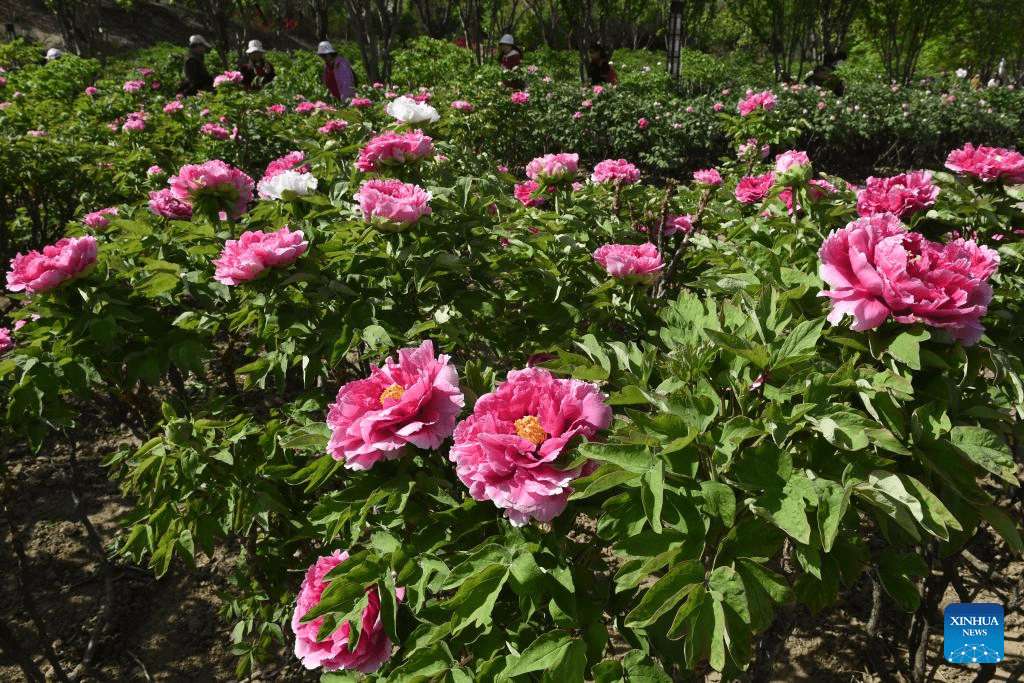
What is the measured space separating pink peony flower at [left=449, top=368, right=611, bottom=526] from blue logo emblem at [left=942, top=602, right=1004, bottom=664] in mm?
1498

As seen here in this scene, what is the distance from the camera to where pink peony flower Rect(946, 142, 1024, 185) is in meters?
1.82

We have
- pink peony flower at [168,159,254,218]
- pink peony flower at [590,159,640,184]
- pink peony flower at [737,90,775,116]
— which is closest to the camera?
pink peony flower at [168,159,254,218]

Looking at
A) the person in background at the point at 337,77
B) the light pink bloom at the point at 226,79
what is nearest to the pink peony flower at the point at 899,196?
the light pink bloom at the point at 226,79

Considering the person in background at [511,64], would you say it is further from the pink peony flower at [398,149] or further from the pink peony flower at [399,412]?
the pink peony flower at [399,412]

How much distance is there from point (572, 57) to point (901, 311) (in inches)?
928

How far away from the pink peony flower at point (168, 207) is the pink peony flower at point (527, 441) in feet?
6.23

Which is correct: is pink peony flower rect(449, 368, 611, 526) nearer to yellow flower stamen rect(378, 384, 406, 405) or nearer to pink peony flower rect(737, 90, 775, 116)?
yellow flower stamen rect(378, 384, 406, 405)

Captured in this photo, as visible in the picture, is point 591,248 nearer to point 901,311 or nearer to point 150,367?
point 901,311

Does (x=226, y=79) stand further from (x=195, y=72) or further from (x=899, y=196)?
(x=899, y=196)

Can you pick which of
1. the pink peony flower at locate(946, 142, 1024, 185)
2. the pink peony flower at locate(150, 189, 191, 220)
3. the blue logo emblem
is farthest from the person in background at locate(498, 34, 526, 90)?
the blue logo emblem

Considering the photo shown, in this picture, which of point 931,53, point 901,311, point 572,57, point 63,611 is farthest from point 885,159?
point 931,53

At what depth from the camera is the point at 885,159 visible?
10.9 meters

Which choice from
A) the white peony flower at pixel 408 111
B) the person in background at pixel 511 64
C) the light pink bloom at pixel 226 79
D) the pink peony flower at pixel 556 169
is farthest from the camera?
the person in background at pixel 511 64

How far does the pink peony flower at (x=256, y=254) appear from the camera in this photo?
1.55 m
